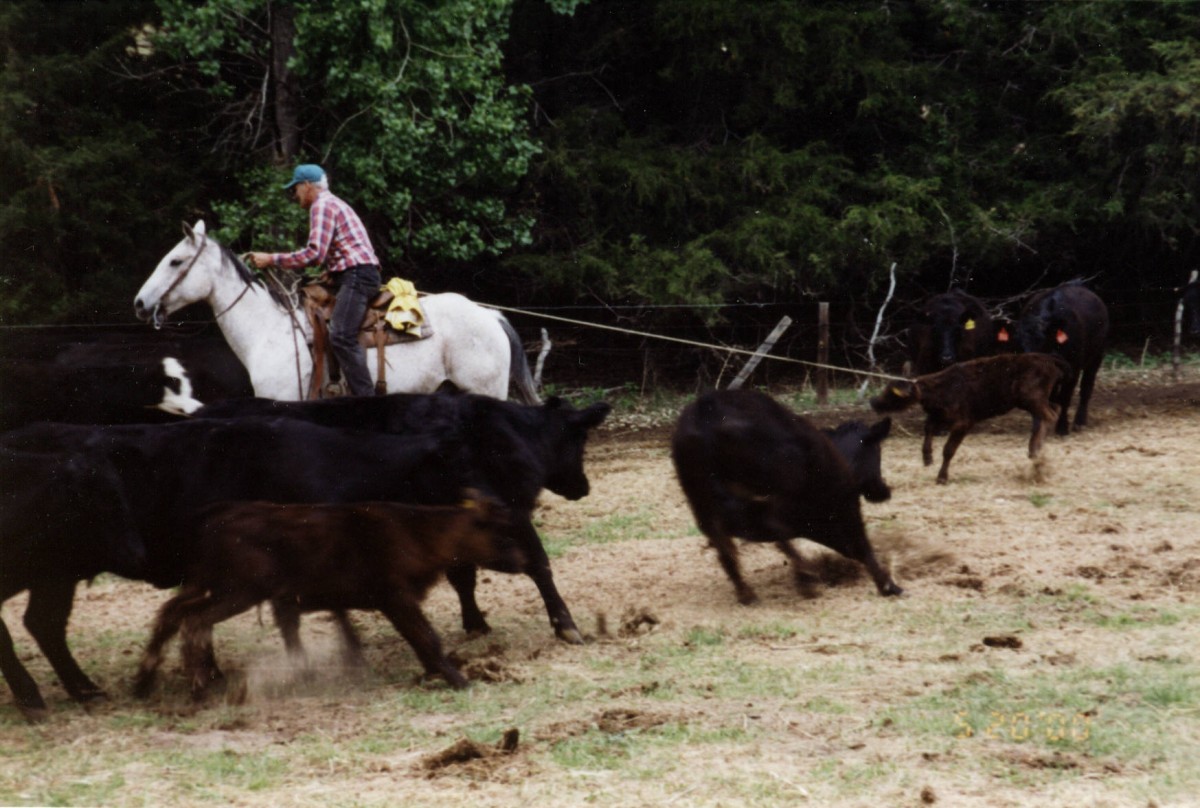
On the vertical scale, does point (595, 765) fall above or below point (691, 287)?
below

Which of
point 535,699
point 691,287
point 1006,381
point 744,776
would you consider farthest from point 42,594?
point 691,287

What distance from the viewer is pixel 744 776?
185 inches

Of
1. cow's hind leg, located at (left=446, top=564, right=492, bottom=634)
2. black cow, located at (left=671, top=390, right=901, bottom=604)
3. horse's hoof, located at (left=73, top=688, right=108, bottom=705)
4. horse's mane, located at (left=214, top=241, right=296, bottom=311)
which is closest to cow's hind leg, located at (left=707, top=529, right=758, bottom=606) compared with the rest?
black cow, located at (left=671, top=390, right=901, bottom=604)

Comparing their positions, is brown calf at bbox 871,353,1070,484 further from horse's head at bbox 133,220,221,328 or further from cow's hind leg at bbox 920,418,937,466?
horse's head at bbox 133,220,221,328

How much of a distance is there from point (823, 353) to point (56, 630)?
41.3 feet

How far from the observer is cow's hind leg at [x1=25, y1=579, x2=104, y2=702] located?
6016 millimetres

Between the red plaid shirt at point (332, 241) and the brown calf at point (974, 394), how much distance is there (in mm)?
4521

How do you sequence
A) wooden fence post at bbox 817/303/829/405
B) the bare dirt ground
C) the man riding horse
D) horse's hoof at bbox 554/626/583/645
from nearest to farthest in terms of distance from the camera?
the bare dirt ground < horse's hoof at bbox 554/626/583/645 < the man riding horse < wooden fence post at bbox 817/303/829/405

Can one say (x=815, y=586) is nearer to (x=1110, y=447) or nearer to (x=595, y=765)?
(x=595, y=765)

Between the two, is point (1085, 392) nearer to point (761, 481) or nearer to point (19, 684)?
point (761, 481)

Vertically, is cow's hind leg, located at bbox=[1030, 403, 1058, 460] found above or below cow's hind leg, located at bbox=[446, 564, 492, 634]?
above

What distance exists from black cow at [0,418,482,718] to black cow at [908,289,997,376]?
879 centimetres

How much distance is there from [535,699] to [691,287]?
39.6 ft

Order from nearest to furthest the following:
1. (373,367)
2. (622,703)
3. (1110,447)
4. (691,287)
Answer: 1. (622,703)
2. (373,367)
3. (1110,447)
4. (691,287)
